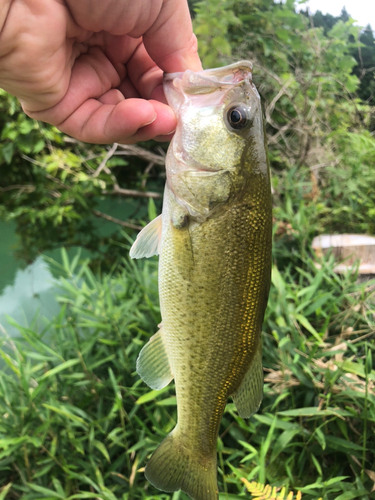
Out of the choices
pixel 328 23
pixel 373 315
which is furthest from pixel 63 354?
pixel 328 23

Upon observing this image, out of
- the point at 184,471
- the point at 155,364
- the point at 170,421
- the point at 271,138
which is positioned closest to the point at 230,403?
the point at 170,421

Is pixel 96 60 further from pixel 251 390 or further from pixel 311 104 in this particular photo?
pixel 311 104

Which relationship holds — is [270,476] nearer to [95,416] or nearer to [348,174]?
[95,416]

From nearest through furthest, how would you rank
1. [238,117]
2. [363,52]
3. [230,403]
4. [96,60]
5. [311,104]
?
[238,117] → [96,60] → [230,403] → [311,104] → [363,52]

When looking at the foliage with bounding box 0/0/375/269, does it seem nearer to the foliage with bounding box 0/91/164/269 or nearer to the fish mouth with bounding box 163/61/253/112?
the foliage with bounding box 0/91/164/269

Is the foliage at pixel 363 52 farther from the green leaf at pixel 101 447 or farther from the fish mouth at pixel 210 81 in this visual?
the green leaf at pixel 101 447

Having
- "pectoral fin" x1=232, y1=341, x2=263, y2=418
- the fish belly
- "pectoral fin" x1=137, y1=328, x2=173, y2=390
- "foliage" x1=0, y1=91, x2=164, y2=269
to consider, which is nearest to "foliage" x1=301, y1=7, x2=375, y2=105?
"foliage" x1=0, y1=91, x2=164, y2=269
